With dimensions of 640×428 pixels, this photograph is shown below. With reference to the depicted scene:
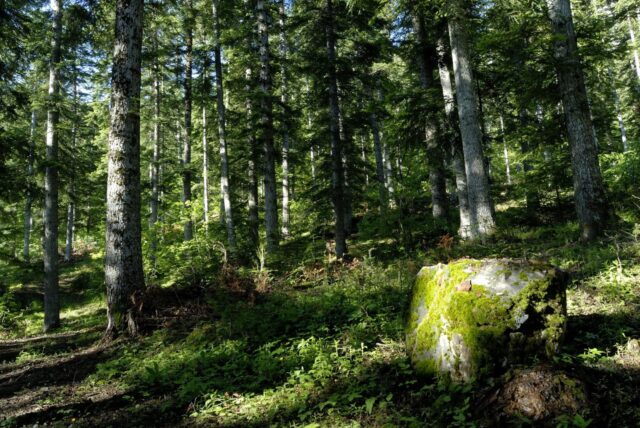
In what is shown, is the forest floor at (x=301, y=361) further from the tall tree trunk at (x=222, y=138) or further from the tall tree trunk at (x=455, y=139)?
the tall tree trunk at (x=222, y=138)

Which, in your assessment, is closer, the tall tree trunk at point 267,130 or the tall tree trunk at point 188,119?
the tall tree trunk at point 267,130

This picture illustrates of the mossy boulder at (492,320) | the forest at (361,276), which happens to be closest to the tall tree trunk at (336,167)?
the forest at (361,276)

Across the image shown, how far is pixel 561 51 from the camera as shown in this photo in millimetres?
9062

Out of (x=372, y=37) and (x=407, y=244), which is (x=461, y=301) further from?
(x=372, y=37)

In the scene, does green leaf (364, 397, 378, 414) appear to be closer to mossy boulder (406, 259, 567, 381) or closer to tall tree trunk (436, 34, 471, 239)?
mossy boulder (406, 259, 567, 381)

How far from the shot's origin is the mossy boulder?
3.68m

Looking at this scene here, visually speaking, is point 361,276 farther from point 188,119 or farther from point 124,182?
point 188,119

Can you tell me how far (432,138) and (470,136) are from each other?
12.5ft

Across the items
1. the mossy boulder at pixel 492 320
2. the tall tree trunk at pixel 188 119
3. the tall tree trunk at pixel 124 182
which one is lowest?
the mossy boulder at pixel 492 320

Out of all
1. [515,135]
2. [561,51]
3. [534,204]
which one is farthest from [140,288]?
[534,204]

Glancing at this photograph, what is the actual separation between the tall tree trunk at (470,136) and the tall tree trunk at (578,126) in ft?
6.33

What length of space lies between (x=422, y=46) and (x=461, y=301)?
1176cm

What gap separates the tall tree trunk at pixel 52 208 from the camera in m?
13.7

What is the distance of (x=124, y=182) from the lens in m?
7.77
